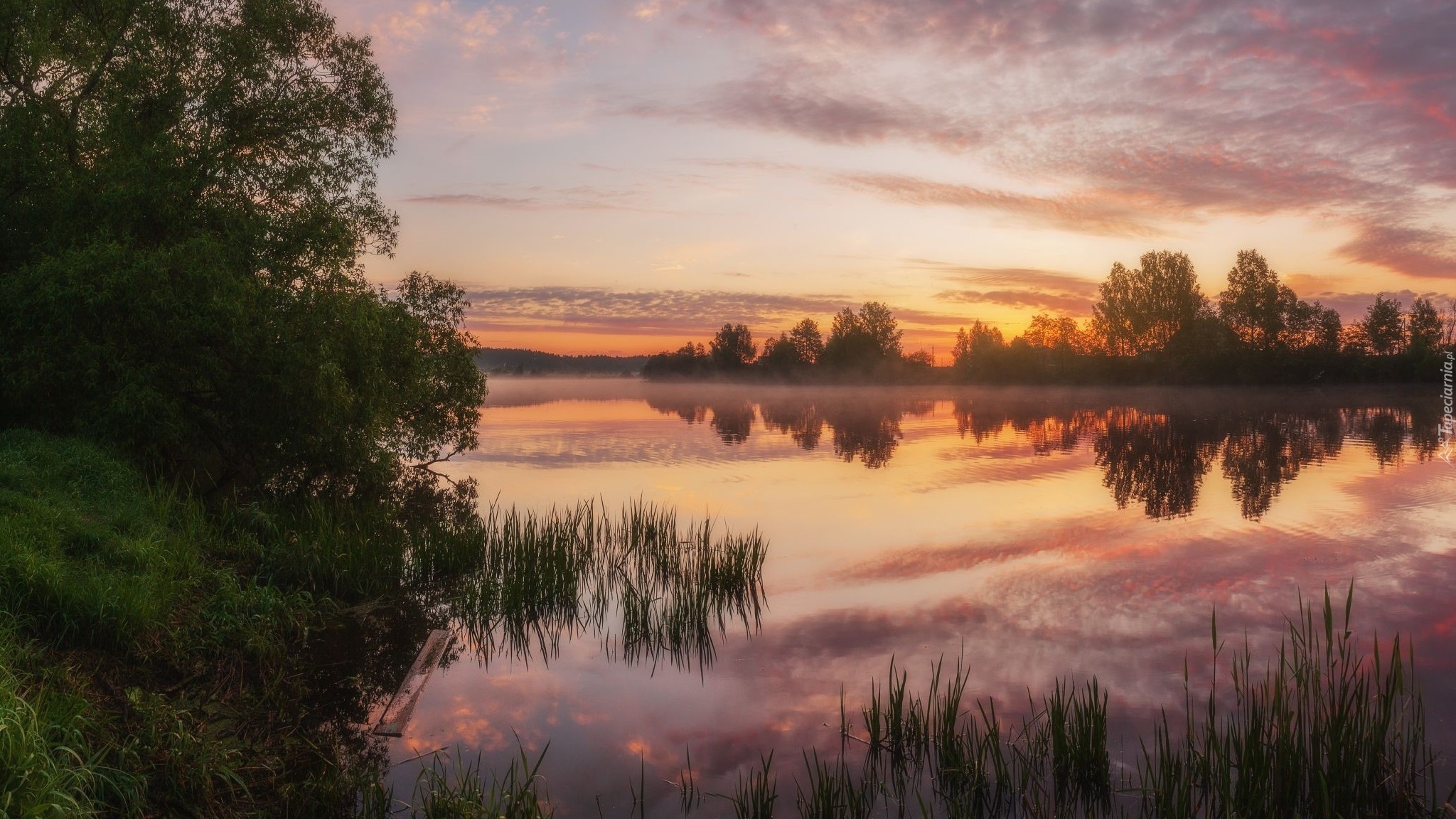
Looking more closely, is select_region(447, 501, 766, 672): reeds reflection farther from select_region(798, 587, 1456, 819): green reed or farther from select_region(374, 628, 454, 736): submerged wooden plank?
select_region(798, 587, 1456, 819): green reed

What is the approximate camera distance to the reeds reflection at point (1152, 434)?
2584cm

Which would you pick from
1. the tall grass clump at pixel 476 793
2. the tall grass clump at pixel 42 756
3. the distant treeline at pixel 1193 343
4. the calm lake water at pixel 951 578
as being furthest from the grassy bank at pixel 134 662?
the distant treeline at pixel 1193 343

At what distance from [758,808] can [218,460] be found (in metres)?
21.8

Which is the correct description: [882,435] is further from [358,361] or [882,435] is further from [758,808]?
[758,808]

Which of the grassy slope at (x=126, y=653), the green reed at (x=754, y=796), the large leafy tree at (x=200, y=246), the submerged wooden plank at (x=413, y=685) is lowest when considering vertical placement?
the submerged wooden plank at (x=413, y=685)

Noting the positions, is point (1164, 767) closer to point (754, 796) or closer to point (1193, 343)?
point (754, 796)

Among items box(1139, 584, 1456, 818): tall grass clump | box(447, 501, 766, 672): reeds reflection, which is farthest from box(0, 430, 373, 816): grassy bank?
box(1139, 584, 1456, 818): tall grass clump

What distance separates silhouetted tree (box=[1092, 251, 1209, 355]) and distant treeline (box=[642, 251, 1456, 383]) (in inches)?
4.1

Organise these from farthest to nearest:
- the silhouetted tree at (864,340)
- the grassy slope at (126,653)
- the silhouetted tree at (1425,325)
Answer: the silhouetted tree at (864,340)
the silhouetted tree at (1425,325)
the grassy slope at (126,653)

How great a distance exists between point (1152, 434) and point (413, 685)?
39722mm

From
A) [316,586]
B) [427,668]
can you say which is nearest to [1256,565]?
[427,668]

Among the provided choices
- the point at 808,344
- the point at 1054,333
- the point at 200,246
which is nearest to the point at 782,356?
the point at 808,344

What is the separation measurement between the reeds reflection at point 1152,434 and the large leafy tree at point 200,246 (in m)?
18.6

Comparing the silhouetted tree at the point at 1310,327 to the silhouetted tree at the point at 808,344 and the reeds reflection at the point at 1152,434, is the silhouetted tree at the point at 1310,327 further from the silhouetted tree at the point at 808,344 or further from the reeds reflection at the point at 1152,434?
the silhouetted tree at the point at 808,344
